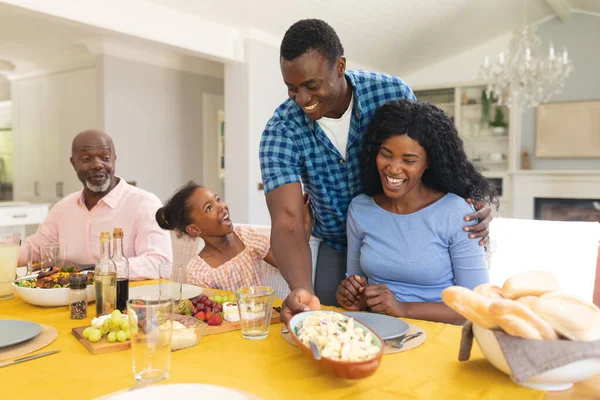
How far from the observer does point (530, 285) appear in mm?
985

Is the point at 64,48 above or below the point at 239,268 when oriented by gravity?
above

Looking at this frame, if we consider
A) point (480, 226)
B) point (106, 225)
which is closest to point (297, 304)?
point (480, 226)

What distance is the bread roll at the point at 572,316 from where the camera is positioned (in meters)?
0.86

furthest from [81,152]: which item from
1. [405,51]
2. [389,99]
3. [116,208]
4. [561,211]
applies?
[561,211]

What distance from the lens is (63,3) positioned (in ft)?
11.4

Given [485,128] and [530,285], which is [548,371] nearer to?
[530,285]

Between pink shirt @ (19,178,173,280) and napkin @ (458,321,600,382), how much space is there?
164cm

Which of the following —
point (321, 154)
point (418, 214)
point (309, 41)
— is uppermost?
point (309, 41)

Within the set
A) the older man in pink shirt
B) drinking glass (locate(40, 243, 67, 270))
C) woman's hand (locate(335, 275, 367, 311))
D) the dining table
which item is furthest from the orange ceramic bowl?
the older man in pink shirt

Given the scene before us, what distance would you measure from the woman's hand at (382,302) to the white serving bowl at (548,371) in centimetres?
47

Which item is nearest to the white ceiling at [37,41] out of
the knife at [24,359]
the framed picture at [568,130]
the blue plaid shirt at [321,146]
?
the blue plaid shirt at [321,146]

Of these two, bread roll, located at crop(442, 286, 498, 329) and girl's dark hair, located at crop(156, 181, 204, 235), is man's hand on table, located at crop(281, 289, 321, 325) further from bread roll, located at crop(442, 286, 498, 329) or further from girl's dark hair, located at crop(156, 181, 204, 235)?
girl's dark hair, located at crop(156, 181, 204, 235)

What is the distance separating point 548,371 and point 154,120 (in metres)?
4.98

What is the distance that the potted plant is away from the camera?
7020 millimetres
